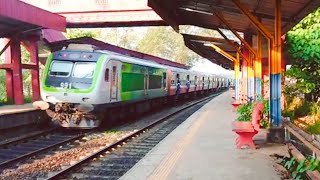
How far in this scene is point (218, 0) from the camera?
1166 cm

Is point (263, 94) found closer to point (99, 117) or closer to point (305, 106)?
point (305, 106)

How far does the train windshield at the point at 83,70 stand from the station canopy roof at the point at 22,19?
2952 millimetres

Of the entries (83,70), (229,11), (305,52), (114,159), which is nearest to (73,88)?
(83,70)

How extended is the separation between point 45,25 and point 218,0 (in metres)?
9.05

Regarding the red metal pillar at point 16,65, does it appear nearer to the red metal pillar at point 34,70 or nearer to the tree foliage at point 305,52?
the red metal pillar at point 34,70

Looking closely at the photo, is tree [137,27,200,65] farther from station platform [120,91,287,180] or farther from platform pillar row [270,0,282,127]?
platform pillar row [270,0,282,127]

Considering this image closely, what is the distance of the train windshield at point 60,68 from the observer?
14.5 metres

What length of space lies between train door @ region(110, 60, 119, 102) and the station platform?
429cm

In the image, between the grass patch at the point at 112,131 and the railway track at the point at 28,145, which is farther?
the grass patch at the point at 112,131

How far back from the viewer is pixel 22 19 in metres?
16.1

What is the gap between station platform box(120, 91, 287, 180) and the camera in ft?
21.6

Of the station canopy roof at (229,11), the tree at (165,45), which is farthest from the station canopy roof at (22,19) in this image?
the tree at (165,45)

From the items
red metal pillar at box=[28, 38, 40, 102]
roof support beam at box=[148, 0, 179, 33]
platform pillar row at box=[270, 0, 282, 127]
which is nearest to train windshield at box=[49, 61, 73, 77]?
roof support beam at box=[148, 0, 179, 33]

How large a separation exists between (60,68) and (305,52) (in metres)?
7.61
